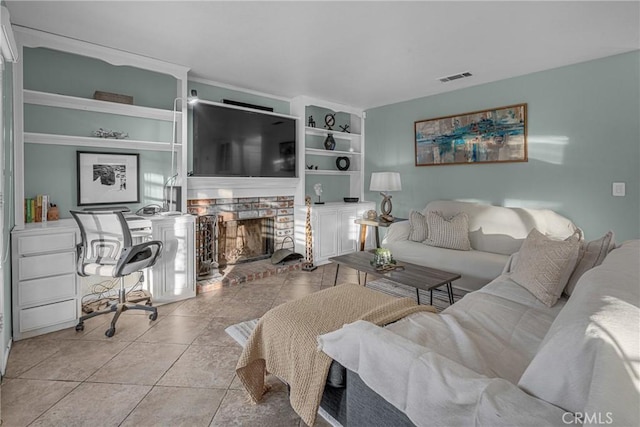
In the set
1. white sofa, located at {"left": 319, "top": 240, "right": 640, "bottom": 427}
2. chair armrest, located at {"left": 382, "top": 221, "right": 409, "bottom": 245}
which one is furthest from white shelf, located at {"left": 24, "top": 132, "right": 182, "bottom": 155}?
white sofa, located at {"left": 319, "top": 240, "right": 640, "bottom": 427}

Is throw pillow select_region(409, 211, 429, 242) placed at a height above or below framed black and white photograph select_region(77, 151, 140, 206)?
below

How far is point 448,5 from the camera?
7.26 ft

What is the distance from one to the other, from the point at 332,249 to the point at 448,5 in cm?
332

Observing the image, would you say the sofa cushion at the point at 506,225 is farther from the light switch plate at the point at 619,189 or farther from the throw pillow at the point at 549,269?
the throw pillow at the point at 549,269

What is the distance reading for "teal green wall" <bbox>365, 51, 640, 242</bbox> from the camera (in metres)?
3.07

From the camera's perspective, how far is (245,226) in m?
4.47

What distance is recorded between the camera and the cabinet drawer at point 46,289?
2.46 meters

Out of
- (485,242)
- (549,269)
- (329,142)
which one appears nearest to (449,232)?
(485,242)

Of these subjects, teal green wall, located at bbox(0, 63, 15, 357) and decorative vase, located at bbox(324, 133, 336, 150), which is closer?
teal green wall, located at bbox(0, 63, 15, 357)

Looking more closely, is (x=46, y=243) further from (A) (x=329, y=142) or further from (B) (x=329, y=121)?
(B) (x=329, y=121)

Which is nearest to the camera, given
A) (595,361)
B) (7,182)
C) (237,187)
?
(595,361)

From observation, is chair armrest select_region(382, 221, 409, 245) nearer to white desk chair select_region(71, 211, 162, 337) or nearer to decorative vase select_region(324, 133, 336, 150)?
decorative vase select_region(324, 133, 336, 150)

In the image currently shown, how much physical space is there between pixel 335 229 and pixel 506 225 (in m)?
2.21

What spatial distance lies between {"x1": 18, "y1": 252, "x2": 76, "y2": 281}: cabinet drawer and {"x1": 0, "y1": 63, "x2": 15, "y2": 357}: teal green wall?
93 mm
